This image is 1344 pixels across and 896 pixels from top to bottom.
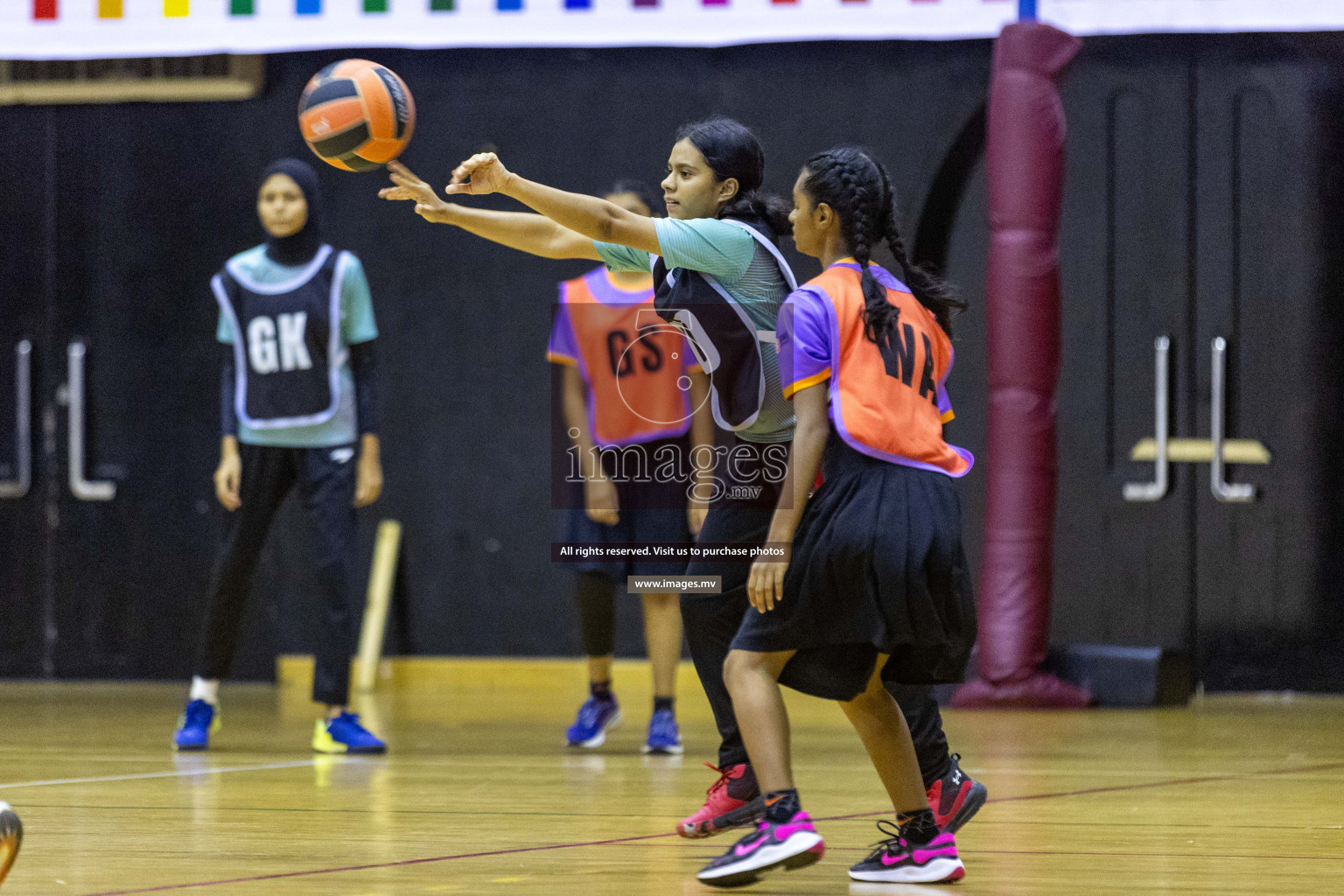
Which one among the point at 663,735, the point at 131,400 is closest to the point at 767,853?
the point at 663,735

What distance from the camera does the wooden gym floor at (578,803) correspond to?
2865mm

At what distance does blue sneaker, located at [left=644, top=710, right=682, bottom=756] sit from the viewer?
473 centimetres

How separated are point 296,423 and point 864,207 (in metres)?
2.39

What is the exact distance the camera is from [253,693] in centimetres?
665

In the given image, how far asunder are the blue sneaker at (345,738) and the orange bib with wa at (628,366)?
1.09 m

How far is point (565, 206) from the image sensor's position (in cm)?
295

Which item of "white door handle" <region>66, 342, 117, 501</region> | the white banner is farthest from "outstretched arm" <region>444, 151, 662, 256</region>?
"white door handle" <region>66, 342, 117, 501</region>

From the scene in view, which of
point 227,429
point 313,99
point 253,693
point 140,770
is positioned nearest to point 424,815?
point 140,770

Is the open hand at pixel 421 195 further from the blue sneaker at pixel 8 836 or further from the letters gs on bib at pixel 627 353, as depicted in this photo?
the letters gs on bib at pixel 627 353

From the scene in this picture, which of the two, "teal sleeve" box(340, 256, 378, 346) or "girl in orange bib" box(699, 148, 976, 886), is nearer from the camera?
"girl in orange bib" box(699, 148, 976, 886)

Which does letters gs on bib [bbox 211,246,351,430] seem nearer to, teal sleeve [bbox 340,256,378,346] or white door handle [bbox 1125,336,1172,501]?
teal sleeve [bbox 340,256,378,346]

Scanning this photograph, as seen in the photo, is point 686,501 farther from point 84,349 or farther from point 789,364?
point 84,349

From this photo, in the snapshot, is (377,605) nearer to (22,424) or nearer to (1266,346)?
(22,424)

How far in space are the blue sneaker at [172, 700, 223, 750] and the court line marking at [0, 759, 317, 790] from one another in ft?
1.28
